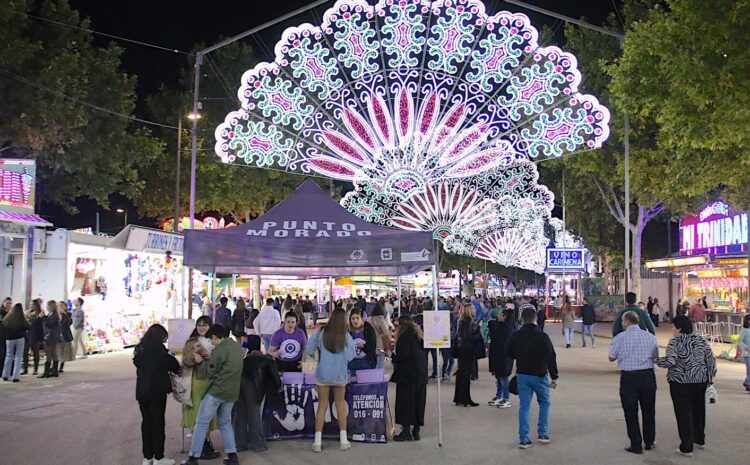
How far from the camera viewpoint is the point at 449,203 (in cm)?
2378

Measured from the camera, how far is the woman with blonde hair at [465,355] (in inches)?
501

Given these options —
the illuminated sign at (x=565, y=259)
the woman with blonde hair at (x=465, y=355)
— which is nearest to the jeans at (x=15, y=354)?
the woman with blonde hair at (x=465, y=355)

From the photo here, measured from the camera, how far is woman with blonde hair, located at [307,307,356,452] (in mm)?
9195

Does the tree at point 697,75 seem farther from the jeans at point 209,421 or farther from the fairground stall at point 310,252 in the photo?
the jeans at point 209,421

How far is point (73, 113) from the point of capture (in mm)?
23453

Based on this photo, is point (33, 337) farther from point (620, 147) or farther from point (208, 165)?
point (620, 147)

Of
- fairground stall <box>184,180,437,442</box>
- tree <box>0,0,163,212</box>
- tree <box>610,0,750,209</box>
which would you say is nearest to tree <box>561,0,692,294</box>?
tree <box>610,0,750,209</box>

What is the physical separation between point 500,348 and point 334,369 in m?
4.46

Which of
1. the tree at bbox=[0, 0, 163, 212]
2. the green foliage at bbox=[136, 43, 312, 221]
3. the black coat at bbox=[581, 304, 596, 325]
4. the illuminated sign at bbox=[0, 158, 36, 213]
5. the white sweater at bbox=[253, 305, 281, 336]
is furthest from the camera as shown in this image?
the green foliage at bbox=[136, 43, 312, 221]

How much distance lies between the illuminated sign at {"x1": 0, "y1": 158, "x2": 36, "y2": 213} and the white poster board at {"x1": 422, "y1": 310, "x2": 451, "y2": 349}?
47.1ft

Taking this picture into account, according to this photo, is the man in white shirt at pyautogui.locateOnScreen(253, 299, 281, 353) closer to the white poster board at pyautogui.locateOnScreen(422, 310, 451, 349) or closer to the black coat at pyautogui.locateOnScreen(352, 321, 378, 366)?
the black coat at pyautogui.locateOnScreen(352, 321, 378, 366)

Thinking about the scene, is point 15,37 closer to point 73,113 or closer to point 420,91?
point 73,113

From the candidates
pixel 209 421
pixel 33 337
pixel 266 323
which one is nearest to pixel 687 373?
pixel 209 421

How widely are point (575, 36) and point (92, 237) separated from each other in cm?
2017
